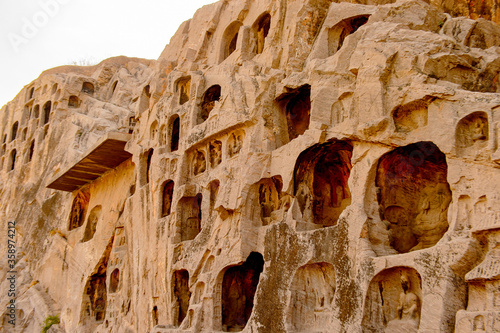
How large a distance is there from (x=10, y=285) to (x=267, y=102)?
44.2 ft

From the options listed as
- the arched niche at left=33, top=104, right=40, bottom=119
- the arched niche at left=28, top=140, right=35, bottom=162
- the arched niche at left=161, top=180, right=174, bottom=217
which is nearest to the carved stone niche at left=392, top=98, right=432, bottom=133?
the arched niche at left=161, top=180, right=174, bottom=217

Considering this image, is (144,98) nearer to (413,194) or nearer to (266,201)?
(266,201)

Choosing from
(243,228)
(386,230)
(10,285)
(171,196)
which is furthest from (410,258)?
(10,285)

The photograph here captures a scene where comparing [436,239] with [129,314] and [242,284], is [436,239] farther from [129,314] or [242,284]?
[129,314]

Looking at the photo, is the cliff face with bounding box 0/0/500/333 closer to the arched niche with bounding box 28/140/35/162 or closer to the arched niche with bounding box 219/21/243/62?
the arched niche with bounding box 219/21/243/62

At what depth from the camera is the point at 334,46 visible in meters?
13.7

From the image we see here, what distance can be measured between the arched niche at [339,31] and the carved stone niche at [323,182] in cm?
294

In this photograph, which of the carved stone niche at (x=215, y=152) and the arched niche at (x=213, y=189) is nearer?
the arched niche at (x=213, y=189)

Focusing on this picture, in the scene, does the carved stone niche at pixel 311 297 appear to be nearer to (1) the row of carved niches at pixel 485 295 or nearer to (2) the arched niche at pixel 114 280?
(1) the row of carved niches at pixel 485 295

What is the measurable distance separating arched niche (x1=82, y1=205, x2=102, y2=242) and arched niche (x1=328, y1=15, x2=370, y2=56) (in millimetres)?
10021

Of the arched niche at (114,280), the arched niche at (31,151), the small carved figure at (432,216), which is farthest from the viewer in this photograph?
the arched niche at (31,151)

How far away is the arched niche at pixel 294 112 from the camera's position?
43.4ft

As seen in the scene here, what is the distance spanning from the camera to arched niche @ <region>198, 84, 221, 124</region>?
15.9m

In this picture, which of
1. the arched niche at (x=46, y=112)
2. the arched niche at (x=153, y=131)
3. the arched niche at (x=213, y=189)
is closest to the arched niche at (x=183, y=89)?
the arched niche at (x=153, y=131)
